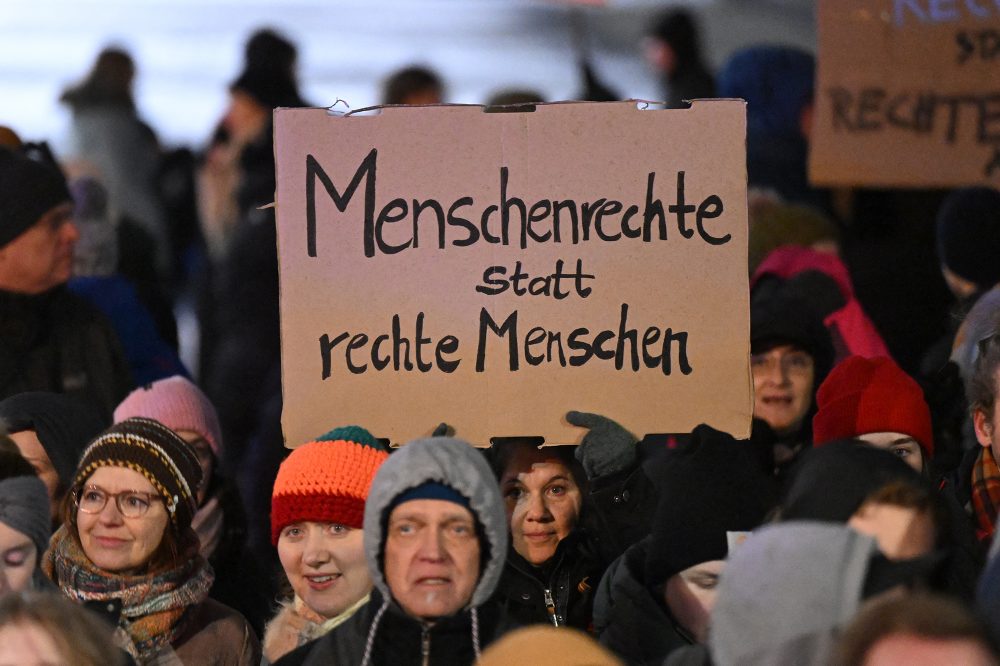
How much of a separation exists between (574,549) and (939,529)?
4.42 ft

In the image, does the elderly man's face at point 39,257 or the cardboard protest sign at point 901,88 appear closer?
the elderly man's face at point 39,257

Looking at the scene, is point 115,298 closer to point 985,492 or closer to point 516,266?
point 516,266

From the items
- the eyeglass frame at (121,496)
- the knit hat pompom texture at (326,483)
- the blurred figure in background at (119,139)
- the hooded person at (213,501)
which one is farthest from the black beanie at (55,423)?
the blurred figure in background at (119,139)

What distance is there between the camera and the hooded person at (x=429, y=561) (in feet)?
13.3

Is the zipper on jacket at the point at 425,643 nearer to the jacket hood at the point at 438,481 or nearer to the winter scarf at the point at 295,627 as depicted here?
the jacket hood at the point at 438,481

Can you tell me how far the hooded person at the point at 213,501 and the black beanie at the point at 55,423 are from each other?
191mm

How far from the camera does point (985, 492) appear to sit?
489 centimetres

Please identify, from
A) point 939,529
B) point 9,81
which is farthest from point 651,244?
point 9,81

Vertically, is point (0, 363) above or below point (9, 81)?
below

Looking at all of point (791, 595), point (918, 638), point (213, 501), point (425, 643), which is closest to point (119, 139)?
point (213, 501)

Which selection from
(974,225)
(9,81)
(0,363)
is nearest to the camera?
(0,363)

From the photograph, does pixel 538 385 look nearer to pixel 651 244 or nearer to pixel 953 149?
pixel 651 244

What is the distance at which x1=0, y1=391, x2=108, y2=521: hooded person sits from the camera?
206 inches

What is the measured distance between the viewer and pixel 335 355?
16.1 feet
